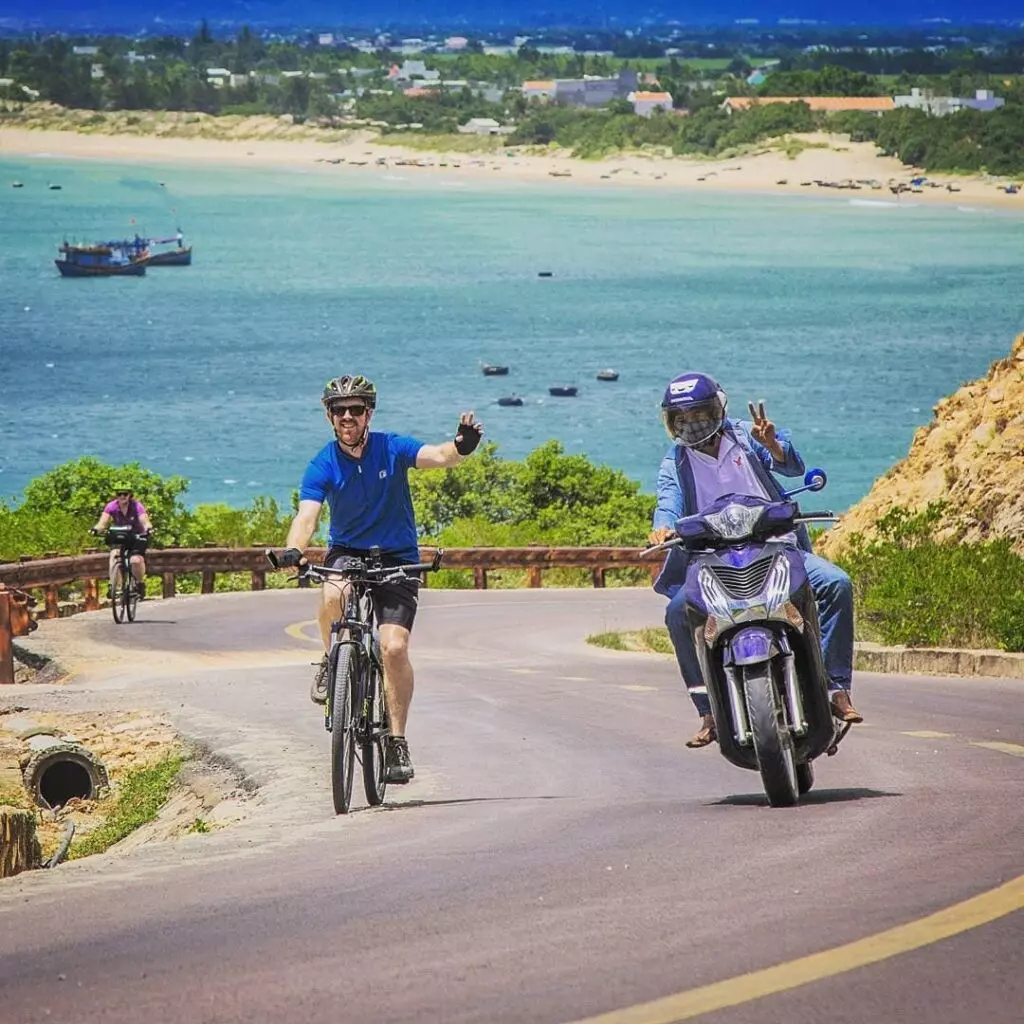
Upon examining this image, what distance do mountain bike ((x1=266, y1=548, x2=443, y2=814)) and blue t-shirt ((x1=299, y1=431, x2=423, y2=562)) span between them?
17cm

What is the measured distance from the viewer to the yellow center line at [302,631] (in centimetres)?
2678

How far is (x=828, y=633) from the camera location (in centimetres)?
964

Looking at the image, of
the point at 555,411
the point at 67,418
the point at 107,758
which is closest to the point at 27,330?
the point at 67,418

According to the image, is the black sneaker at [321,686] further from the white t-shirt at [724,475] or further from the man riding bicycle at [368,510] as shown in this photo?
the white t-shirt at [724,475]

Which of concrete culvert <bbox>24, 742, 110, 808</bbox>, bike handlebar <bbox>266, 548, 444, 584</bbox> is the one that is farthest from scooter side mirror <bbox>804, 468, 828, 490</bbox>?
concrete culvert <bbox>24, 742, 110, 808</bbox>

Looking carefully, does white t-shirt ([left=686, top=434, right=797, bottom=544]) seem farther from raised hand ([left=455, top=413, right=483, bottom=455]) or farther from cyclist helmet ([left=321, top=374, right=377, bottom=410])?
cyclist helmet ([left=321, top=374, right=377, bottom=410])

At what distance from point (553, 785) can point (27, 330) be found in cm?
16301

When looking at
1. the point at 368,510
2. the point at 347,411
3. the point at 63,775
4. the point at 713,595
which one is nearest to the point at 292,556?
the point at 368,510

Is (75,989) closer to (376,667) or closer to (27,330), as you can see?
(376,667)

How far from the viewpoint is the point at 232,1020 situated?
5.62 m

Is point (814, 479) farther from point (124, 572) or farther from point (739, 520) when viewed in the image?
point (124, 572)

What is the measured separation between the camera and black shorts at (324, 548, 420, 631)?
34.5 ft

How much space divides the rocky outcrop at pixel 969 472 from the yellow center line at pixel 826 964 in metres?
15.0

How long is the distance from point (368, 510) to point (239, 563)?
24.9 meters
